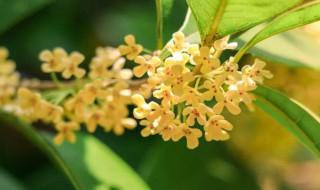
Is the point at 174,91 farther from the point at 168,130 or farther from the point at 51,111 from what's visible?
the point at 51,111

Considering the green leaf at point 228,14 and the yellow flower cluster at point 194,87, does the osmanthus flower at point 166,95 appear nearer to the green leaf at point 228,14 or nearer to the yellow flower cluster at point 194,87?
the yellow flower cluster at point 194,87

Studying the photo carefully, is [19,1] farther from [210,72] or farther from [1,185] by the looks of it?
[210,72]

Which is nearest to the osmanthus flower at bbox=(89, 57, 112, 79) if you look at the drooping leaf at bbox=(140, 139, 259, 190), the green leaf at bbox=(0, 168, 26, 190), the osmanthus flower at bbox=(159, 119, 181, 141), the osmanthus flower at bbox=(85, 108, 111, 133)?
the osmanthus flower at bbox=(85, 108, 111, 133)

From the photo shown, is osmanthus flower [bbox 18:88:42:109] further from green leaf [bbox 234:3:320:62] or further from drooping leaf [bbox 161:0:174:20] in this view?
green leaf [bbox 234:3:320:62]

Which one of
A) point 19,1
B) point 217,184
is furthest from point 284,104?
point 19,1

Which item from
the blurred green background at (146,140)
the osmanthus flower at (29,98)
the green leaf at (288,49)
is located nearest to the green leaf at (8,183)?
the blurred green background at (146,140)
